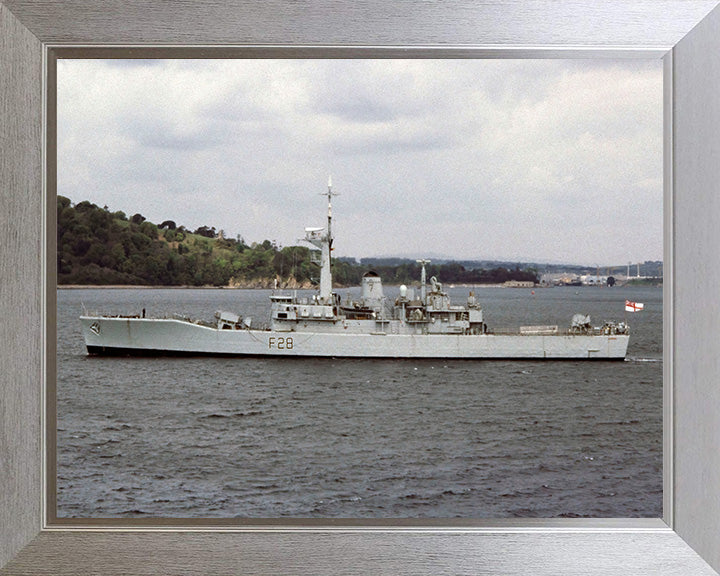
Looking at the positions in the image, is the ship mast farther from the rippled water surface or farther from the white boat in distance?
the rippled water surface

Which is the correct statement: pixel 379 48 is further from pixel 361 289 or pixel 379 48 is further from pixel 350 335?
pixel 350 335

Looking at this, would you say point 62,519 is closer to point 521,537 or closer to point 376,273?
point 521,537

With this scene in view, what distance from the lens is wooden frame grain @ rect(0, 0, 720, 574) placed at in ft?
4.90

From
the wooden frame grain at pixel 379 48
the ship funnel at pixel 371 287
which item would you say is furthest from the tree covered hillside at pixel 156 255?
the wooden frame grain at pixel 379 48

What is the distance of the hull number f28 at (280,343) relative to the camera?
4656 millimetres

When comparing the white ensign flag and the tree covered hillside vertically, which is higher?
the tree covered hillside

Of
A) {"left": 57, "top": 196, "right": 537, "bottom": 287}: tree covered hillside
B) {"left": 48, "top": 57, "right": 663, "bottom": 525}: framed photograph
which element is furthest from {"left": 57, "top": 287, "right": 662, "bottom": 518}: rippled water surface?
{"left": 57, "top": 196, "right": 537, "bottom": 287}: tree covered hillside

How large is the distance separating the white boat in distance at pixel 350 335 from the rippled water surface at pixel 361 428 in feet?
0.34

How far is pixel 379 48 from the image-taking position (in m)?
1.52

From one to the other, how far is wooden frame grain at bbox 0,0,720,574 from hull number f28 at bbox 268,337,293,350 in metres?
3.14

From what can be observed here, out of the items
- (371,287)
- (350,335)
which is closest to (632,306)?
(371,287)

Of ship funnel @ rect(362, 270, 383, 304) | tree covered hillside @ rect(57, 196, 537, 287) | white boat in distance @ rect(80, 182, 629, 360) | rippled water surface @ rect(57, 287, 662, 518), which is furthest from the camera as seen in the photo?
white boat in distance @ rect(80, 182, 629, 360)

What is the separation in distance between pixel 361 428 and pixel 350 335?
764 millimetres

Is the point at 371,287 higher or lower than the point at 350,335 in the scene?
higher
